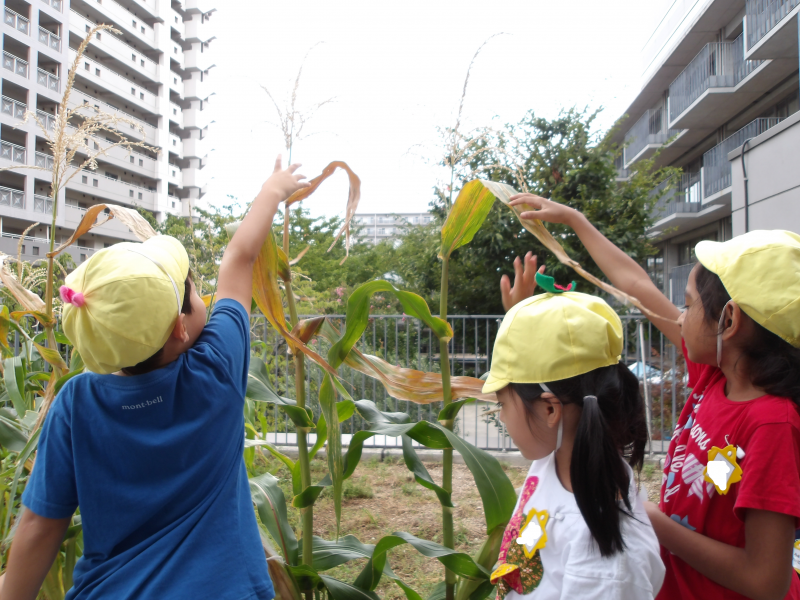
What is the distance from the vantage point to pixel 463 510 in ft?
12.2

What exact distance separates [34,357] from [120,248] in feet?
7.93

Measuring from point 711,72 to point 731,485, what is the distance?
20730mm

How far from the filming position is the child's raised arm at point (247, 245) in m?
1.32

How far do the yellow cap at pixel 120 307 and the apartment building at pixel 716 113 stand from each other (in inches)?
335

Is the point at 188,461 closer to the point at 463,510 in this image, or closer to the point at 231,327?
the point at 231,327

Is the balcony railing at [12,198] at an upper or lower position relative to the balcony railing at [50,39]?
lower

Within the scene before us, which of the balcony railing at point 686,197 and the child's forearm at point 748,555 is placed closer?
the child's forearm at point 748,555

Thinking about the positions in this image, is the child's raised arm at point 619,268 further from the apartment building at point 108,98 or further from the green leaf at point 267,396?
the apartment building at point 108,98

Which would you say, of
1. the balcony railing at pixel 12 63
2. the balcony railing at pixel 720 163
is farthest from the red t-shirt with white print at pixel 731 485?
the balcony railing at pixel 12 63

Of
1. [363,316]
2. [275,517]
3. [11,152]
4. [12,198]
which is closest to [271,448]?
[275,517]

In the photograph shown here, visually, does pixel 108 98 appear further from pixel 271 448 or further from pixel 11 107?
pixel 271 448

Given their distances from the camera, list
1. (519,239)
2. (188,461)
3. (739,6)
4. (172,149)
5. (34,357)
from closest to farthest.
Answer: (188,461) < (34,357) < (519,239) < (739,6) < (172,149)

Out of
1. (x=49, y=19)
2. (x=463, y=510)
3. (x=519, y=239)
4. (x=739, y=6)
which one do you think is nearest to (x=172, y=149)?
(x=49, y=19)

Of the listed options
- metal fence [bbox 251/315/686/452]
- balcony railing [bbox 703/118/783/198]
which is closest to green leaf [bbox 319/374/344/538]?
metal fence [bbox 251/315/686/452]
